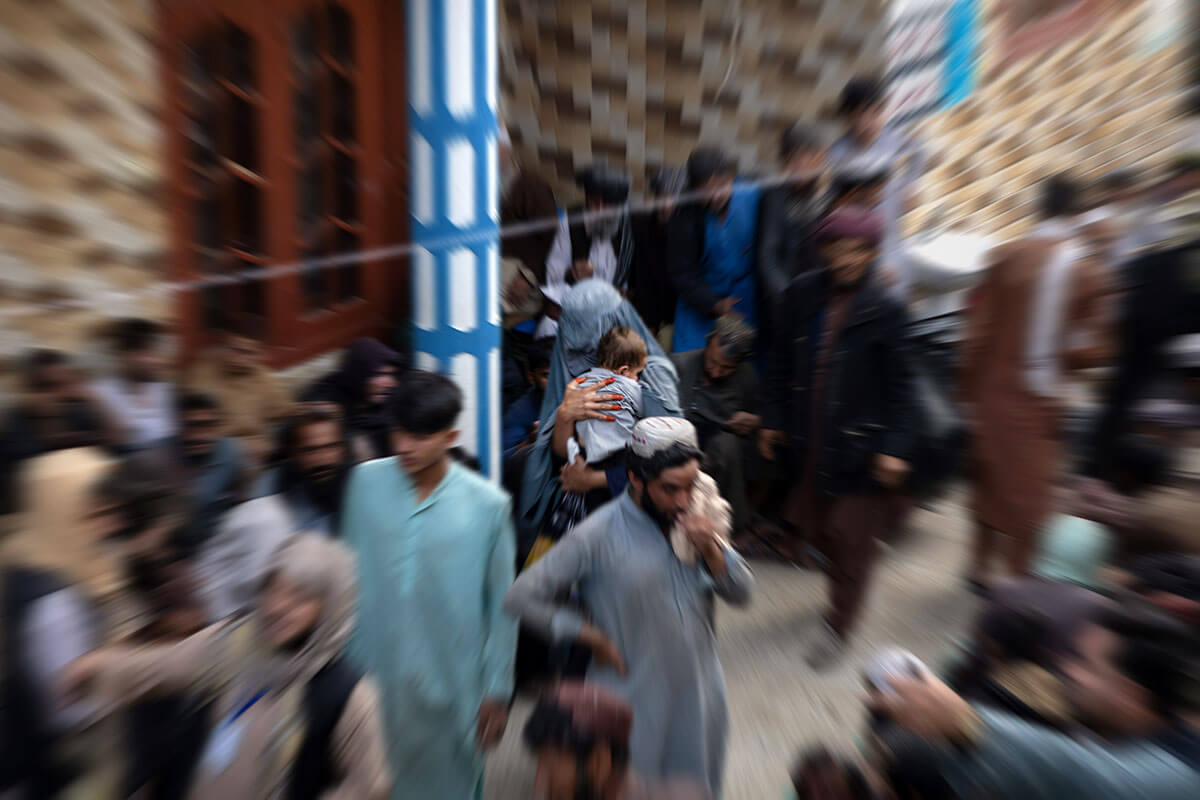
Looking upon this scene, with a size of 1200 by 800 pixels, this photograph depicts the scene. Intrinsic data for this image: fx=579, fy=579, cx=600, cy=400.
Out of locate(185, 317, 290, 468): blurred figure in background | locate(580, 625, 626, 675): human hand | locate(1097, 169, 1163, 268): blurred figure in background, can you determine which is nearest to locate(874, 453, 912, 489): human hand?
locate(1097, 169, 1163, 268): blurred figure in background

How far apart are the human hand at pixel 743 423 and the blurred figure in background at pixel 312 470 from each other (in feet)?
4.18

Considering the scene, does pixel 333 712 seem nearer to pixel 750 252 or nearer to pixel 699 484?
pixel 699 484

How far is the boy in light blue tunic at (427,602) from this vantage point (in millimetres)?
1041

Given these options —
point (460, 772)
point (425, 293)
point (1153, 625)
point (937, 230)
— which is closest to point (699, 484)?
point (1153, 625)

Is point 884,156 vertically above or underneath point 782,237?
above

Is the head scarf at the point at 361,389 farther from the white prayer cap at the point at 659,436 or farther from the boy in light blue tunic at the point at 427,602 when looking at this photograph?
the white prayer cap at the point at 659,436

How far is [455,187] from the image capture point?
147 cm

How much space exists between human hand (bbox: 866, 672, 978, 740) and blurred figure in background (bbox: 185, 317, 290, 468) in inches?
42.0

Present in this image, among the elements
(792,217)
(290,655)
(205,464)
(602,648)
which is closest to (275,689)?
(290,655)

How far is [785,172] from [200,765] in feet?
6.12

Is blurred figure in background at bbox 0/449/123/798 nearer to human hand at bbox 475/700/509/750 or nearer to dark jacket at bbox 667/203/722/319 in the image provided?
human hand at bbox 475/700/509/750

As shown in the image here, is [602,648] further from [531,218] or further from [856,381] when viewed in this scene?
[531,218]

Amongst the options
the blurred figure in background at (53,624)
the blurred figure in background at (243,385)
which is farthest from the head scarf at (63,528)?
the blurred figure in background at (243,385)

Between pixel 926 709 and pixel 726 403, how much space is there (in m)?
1.34
